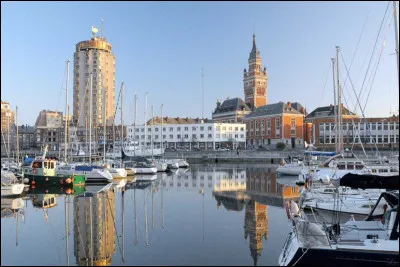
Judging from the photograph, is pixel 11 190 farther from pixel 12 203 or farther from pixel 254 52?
pixel 254 52

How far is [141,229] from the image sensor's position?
17.5 m

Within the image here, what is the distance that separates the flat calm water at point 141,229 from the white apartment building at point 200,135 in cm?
8458

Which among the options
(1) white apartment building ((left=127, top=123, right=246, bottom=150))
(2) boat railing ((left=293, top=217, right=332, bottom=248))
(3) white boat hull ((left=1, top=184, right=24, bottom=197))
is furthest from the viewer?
(1) white apartment building ((left=127, top=123, right=246, bottom=150))

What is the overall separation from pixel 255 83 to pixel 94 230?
12931 centimetres

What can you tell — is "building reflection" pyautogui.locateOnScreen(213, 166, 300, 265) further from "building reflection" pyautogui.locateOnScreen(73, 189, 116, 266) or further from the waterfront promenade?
the waterfront promenade

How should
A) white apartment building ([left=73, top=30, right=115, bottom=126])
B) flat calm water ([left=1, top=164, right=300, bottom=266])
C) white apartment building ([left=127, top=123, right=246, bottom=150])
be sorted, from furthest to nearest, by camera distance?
white apartment building ([left=73, top=30, right=115, bottom=126]) < white apartment building ([left=127, top=123, right=246, bottom=150]) < flat calm water ([left=1, top=164, right=300, bottom=266])

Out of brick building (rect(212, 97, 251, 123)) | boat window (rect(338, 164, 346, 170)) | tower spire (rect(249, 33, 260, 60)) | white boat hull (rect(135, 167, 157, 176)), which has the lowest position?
white boat hull (rect(135, 167, 157, 176))

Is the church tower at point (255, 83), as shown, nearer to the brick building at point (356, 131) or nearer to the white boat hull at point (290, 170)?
the brick building at point (356, 131)

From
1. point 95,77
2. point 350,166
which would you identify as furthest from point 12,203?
point 95,77

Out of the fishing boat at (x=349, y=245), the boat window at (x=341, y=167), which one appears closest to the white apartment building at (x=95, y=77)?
the boat window at (x=341, y=167)

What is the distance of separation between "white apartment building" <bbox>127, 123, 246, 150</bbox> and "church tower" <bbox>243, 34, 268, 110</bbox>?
27.1 meters

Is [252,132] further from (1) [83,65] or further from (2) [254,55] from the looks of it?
(1) [83,65]

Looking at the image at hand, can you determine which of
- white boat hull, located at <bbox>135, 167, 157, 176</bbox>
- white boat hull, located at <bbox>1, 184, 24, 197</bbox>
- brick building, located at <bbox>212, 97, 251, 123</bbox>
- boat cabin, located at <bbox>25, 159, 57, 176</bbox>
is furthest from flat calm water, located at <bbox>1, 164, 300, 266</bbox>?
brick building, located at <bbox>212, 97, 251, 123</bbox>

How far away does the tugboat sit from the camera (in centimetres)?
3322
